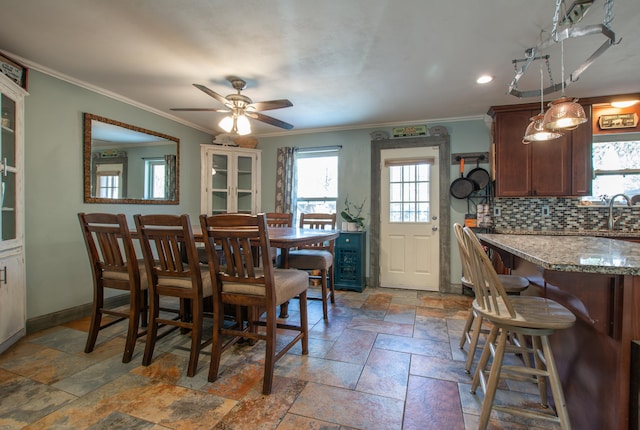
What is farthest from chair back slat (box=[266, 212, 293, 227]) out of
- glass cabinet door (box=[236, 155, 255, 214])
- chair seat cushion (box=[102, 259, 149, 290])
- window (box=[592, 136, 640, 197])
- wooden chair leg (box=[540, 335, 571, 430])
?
window (box=[592, 136, 640, 197])

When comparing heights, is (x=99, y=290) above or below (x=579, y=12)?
below

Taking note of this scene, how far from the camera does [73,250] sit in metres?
2.97

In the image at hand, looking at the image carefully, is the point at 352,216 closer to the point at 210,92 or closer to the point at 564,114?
the point at 210,92

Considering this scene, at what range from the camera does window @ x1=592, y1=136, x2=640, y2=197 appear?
3334 millimetres

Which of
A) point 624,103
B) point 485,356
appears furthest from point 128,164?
point 624,103

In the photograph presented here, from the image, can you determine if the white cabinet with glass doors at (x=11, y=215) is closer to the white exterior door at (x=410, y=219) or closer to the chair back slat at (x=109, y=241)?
the chair back slat at (x=109, y=241)

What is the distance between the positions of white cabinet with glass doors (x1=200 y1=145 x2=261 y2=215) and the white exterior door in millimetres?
2013

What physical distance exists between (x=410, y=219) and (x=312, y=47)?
106 inches

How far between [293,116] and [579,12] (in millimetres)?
2909

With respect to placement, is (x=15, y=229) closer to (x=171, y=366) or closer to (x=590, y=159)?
(x=171, y=366)

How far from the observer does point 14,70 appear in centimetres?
244

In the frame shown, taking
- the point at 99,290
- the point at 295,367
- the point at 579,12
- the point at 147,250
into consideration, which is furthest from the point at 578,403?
the point at 99,290

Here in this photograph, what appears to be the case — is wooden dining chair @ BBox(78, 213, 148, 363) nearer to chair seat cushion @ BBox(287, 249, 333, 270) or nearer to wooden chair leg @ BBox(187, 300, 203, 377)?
wooden chair leg @ BBox(187, 300, 203, 377)

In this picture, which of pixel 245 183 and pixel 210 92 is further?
pixel 245 183
